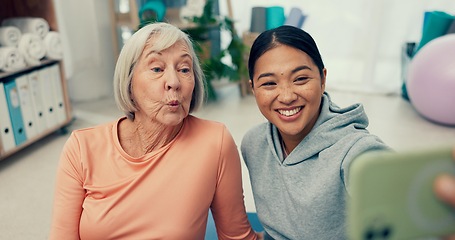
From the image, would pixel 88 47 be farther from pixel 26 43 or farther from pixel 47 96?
pixel 26 43

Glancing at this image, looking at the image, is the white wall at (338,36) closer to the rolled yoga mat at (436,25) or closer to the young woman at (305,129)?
the rolled yoga mat at (436,25)

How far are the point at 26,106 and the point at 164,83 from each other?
184 centimetres

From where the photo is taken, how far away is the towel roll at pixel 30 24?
103 inches

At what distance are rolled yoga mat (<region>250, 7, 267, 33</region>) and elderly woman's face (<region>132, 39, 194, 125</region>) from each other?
8.93 feet

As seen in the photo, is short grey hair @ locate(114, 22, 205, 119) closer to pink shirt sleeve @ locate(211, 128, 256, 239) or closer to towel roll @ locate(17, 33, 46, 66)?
pink shirt sleeve @ locate(211, 128, 256, 239)

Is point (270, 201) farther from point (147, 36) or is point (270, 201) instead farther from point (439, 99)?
point (439, 99)

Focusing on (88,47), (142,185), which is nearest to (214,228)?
(142,185)

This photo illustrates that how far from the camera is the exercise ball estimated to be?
2.77 m

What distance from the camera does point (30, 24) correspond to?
102 inches

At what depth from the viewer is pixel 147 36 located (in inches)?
42.7

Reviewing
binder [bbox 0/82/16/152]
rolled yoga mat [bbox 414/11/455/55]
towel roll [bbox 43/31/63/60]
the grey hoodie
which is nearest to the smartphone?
the grey hoodie

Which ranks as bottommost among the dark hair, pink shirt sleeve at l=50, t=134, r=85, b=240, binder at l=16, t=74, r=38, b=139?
binder at l=16, t=74, r=38, b=139

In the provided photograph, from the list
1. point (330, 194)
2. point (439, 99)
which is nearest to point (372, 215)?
point (330, 194)

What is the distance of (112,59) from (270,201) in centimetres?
298
